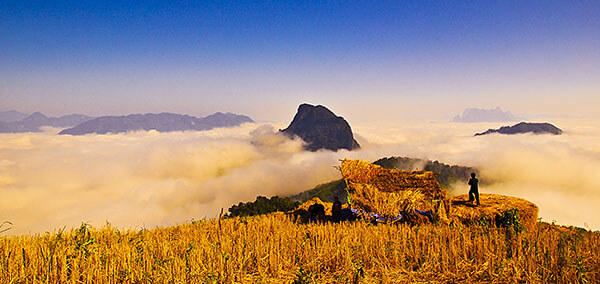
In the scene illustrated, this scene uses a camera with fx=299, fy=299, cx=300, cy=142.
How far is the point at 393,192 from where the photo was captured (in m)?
14.6

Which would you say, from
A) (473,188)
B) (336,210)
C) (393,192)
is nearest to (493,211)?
(473,188)

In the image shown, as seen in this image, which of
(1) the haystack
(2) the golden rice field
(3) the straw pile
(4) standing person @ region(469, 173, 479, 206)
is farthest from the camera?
(4) standing person @ region(469, 173, 479, 206)

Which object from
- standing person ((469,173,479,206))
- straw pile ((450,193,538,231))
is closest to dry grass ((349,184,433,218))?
straw pile ((450,193,538,231))

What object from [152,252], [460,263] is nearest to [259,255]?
[152,252]

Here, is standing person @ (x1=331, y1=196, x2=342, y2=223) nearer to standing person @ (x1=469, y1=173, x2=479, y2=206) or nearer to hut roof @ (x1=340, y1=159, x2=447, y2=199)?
hut roof @ (x1=340, y1=159, x2=447, y2=199)

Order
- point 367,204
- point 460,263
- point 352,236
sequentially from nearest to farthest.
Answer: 1. point 460,263
2. point 352,236
3. point 367,204

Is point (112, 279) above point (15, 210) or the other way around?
above

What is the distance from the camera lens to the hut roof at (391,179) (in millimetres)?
14826

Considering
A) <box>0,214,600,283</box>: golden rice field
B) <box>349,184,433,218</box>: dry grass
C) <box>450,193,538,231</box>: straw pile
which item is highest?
<box>0,214,600,283</box>: golden rice field

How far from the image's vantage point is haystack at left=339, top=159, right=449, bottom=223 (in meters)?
13.7

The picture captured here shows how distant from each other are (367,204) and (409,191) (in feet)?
6.98

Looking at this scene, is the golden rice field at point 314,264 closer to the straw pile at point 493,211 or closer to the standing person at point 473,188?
the straw pile at point 493,211

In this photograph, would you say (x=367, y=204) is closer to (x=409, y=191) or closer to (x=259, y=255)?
(x=409, y=191)

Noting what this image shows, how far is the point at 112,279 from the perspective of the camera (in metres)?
4.91
